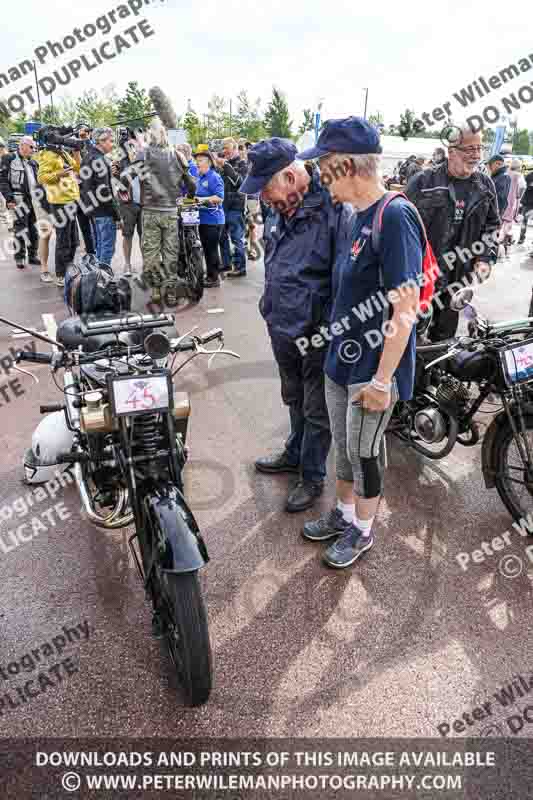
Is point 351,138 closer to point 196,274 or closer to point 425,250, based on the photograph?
point 425,250

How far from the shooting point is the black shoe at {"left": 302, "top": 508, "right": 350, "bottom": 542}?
9.29 ft

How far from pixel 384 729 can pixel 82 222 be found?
8.03m

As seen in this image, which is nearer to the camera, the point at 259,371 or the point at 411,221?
the point at 411,221

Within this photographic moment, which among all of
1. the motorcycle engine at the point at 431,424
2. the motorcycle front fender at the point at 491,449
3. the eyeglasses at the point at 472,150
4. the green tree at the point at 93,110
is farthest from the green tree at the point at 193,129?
the motorcycle front fender at the point at 491,449

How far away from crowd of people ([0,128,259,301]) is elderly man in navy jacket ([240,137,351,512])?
11.5 feet

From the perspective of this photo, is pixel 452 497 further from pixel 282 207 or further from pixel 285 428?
pixel 282 207

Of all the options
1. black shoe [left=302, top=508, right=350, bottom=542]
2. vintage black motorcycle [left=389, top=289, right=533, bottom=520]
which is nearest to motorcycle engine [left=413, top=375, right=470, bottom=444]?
vintage black motorcycle [left=389, top=289, right=533, bottom=520]

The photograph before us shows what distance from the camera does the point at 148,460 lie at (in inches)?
81.6

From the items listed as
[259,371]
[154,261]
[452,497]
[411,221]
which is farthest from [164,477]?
[154,261]

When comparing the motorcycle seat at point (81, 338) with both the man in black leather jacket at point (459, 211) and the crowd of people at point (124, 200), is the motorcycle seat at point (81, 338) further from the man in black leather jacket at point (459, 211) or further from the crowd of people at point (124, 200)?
the crowd of people at point (124, 200)

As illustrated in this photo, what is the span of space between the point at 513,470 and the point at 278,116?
6976 centimetres

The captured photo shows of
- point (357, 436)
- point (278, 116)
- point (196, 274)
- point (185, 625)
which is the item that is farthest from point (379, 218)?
point (278, 116)

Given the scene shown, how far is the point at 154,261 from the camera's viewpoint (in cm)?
659

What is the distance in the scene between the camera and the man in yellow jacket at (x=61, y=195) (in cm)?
709
